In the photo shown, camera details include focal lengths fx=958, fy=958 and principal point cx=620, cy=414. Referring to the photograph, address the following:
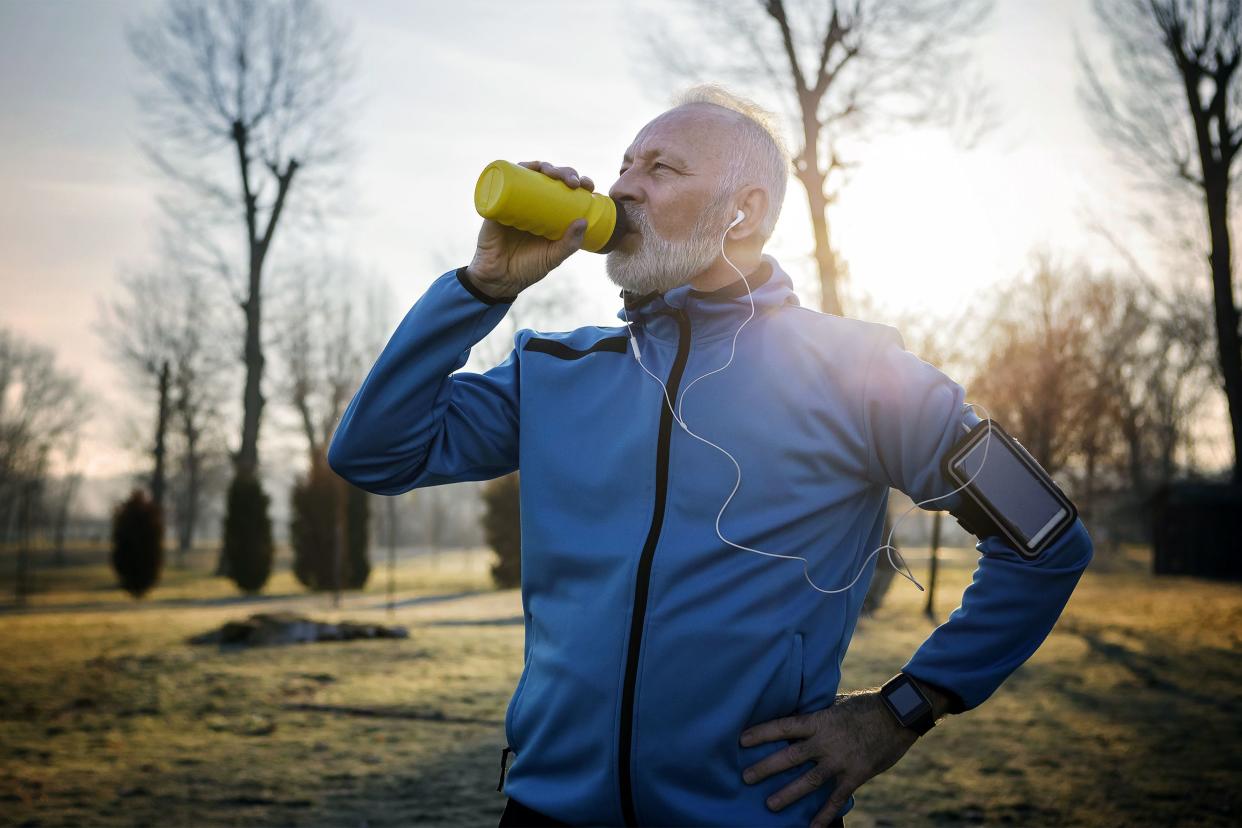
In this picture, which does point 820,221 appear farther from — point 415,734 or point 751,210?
point 751,210

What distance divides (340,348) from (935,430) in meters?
35.2

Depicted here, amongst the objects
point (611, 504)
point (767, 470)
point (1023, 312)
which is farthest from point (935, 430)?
point (1023, 312)

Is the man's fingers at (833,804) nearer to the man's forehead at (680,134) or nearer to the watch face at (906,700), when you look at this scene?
the watch face at (906,700)

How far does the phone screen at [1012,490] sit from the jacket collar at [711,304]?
Answer: 1.60 feet

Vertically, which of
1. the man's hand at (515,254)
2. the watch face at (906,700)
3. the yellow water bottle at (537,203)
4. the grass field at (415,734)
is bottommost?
the grass field at (415,734)

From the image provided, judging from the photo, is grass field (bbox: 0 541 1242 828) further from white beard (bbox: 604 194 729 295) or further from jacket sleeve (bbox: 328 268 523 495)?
white beard (bbox: 604 194 729 295)

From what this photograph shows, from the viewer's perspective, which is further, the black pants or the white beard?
the white beard

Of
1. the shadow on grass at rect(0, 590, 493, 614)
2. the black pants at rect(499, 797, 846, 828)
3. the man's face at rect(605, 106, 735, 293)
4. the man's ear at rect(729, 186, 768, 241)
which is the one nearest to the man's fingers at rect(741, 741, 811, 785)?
the black pants at rect(499, 797, 846, 828)

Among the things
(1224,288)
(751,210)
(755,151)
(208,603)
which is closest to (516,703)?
(751,210)

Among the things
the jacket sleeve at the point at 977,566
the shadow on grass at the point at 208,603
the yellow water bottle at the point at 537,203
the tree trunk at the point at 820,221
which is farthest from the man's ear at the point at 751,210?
the shadow on grass at the point at 208,603

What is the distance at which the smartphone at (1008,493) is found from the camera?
1712 millimetres

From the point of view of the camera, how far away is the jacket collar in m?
1.93

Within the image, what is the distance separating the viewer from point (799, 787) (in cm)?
165

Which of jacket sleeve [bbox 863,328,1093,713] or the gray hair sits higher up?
the gray hair
